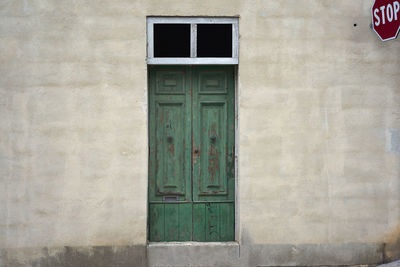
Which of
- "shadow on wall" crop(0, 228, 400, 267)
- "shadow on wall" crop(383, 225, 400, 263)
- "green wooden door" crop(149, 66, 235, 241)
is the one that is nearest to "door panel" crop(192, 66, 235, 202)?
"green wooden door" crop(149, 66, 235, 241)

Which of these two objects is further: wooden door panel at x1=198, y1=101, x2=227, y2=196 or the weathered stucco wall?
wooden door panel at x1=198, y1=101, x2=227, y2=196

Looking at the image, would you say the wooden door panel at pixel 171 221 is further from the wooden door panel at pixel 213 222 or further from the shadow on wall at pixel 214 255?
the shadow on wall at pixel 214 255

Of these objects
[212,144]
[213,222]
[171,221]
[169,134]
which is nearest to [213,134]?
[212,144]

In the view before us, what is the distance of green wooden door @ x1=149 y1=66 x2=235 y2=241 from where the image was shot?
20.3 feet

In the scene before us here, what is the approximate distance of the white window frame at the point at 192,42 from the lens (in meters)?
5.98

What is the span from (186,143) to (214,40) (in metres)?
1.29

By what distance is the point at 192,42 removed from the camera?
605 cm

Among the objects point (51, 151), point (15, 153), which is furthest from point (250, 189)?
point (15, 153)

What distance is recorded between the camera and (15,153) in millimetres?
5875

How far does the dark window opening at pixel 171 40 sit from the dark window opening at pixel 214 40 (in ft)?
0.51

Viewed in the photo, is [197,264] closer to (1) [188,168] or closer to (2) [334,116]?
(1) [188,168]

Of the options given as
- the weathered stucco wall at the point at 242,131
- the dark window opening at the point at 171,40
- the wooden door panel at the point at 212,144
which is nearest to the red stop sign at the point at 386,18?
the weathered stucco wall at the point at 242,131

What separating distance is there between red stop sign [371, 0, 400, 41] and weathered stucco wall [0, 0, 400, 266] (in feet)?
0.71

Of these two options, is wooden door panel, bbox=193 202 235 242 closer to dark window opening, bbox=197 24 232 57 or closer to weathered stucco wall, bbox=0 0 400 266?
weathered stucco wall, bbox=0 0 400 266
